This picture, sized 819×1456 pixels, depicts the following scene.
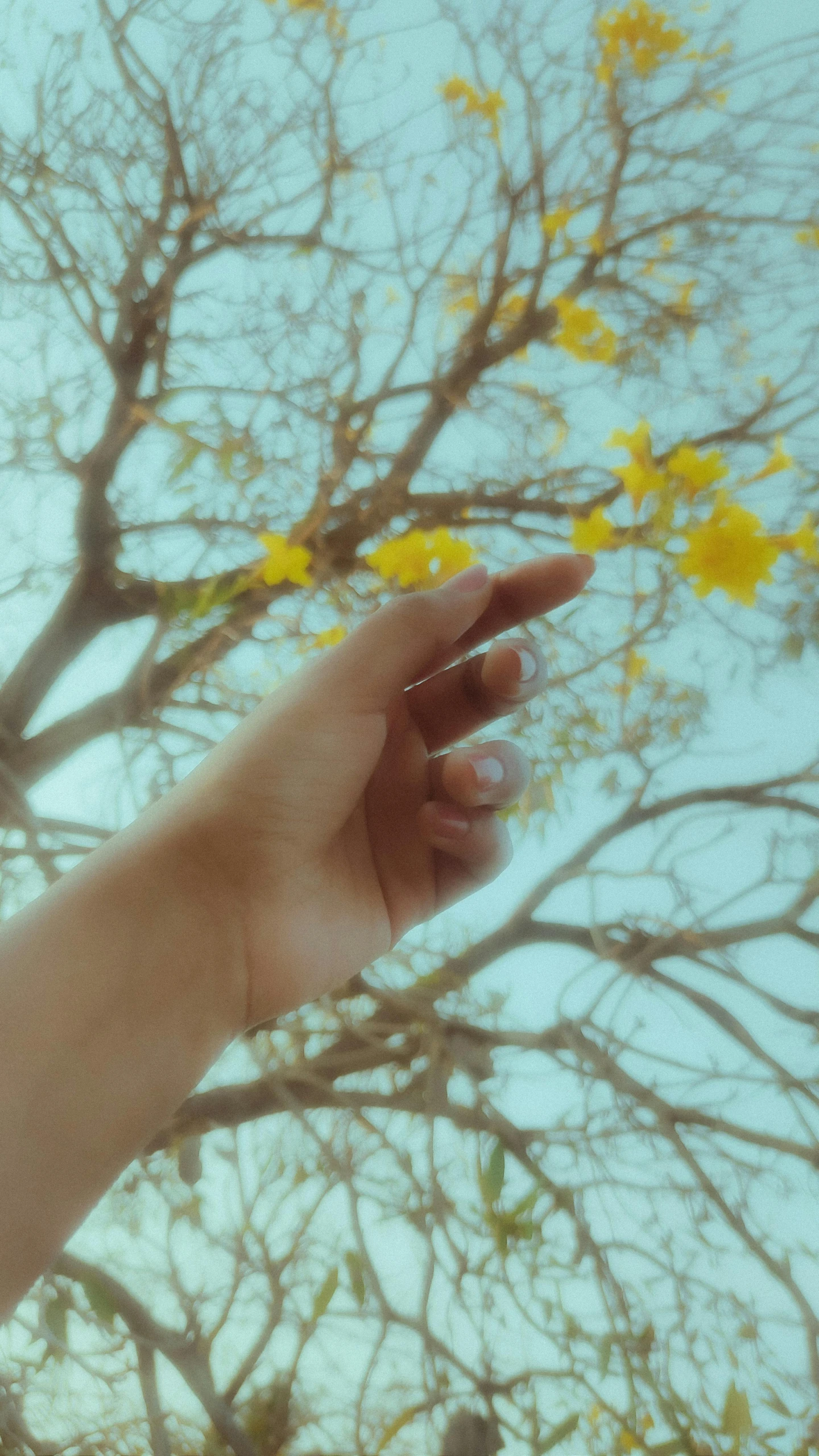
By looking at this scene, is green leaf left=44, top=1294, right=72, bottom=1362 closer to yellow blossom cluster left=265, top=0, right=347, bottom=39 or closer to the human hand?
the human hand

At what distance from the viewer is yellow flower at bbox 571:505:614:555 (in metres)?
1.11

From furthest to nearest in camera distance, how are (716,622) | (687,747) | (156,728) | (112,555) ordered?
(112,555)
(716,622)
(156,728)
(687,747)

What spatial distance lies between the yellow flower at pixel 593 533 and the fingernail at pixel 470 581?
45cm

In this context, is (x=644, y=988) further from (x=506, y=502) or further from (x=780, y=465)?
(x=506, y=502)

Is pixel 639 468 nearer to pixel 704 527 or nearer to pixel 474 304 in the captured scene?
pixel 704 527

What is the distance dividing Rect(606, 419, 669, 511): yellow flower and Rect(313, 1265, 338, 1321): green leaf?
2.81 feet

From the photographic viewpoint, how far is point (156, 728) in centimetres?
122

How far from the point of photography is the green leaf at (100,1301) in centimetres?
83

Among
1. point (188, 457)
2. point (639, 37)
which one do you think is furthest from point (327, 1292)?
point (639, 37)

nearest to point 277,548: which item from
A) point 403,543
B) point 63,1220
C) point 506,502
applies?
Result: point 403,543

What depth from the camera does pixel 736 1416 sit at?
24.6 inches

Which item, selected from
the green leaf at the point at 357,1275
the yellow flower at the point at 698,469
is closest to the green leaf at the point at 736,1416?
the green leaf at the point at 357,1275

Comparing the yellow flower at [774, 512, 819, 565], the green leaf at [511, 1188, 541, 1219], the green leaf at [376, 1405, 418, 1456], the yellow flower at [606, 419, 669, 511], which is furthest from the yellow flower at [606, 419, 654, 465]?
the green leaf at [376, 1405, 418, 1456]

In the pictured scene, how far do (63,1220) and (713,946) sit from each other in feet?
2.43
